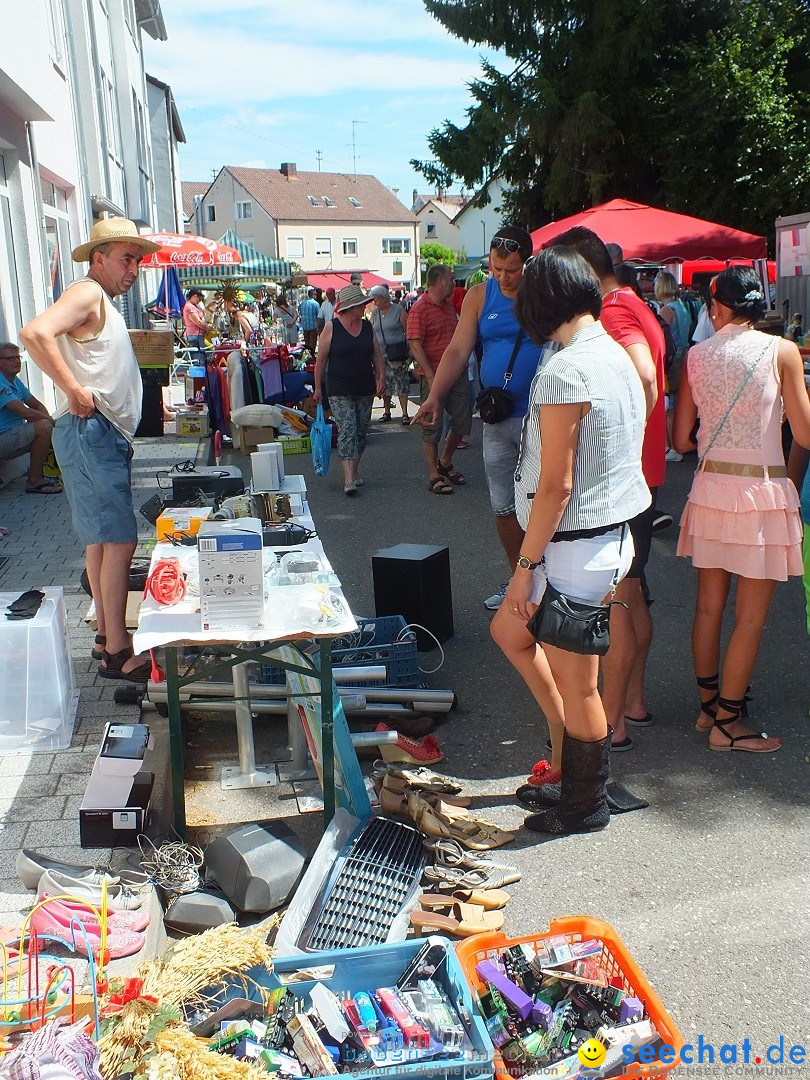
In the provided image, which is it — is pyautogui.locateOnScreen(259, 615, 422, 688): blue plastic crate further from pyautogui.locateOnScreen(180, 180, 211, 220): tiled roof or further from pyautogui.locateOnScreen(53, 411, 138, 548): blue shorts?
pyautogui.locateOnScreen(180, 180, 211, 220): tiled roof

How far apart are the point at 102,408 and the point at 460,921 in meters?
2.67

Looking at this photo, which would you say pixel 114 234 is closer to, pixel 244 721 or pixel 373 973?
pixel 244 721

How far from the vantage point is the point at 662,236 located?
11.7 metres

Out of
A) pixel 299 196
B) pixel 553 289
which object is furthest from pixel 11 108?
pixel 299 196

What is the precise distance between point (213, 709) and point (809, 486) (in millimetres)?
2684

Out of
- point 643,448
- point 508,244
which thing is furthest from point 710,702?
point 508,244

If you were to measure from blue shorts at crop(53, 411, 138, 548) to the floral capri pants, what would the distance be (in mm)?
4800

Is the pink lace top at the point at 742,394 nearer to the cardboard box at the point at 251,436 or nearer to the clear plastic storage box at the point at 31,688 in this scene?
the clear plastic storage box at the point at 31,688

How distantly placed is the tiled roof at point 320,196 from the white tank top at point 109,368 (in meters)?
71.0

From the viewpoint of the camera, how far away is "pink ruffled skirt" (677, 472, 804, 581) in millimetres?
4016

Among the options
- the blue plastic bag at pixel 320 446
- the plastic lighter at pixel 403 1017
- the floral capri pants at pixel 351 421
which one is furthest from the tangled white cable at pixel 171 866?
the floral capri pants at pixel 351 421

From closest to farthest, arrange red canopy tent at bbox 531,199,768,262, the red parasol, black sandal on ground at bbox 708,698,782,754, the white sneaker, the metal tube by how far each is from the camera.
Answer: the metal tube, black sandal on ground at bbox 708,698,782,754, the white sneaker, red canopy tent at bbox 531,199,768,262, the red parasol

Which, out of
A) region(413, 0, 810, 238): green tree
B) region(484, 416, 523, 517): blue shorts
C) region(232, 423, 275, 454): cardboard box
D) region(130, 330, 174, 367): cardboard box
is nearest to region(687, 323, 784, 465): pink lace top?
region(484, 416, 523, 517): blue shorts

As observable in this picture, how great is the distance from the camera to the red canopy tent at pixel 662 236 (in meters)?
11.5
